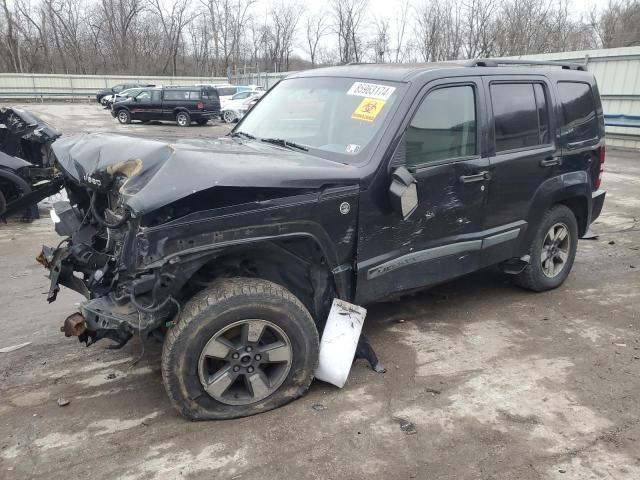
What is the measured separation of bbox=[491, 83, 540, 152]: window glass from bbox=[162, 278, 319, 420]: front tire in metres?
2.28

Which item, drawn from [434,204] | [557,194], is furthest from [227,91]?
[434,204]

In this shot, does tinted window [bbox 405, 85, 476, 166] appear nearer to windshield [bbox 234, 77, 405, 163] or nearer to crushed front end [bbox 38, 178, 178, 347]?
windshield [bbox 234, 77, 405, 163]

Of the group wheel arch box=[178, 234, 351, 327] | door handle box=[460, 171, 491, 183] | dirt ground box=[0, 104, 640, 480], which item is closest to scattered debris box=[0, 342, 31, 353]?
dirt ground box=[0, 104, 640, 480]

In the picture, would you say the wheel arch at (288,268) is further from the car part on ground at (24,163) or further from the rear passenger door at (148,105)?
the rear passenger door at (148,105)

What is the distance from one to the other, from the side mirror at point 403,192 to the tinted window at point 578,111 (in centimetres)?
216

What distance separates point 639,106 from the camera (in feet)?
51.5

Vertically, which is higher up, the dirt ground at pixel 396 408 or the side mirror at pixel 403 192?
the side mirror at pixel 403 192

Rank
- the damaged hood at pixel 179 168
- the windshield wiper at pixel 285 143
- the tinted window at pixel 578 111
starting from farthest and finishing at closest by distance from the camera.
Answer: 1. the tinted window at pixel 578 111
2. the windshield wiper at pixel 285 143
3. the damaged hood at pixel 179 168

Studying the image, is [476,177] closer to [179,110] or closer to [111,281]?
[111,281]

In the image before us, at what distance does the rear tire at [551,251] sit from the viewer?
4.79 meters

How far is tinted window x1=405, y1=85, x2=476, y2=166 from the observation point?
358cm

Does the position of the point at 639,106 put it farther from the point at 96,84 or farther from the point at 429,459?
the point at 96,84

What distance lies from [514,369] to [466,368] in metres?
0.33

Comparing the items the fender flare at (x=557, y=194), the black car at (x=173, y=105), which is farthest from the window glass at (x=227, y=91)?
the fender flare at (x=557, y=194)
